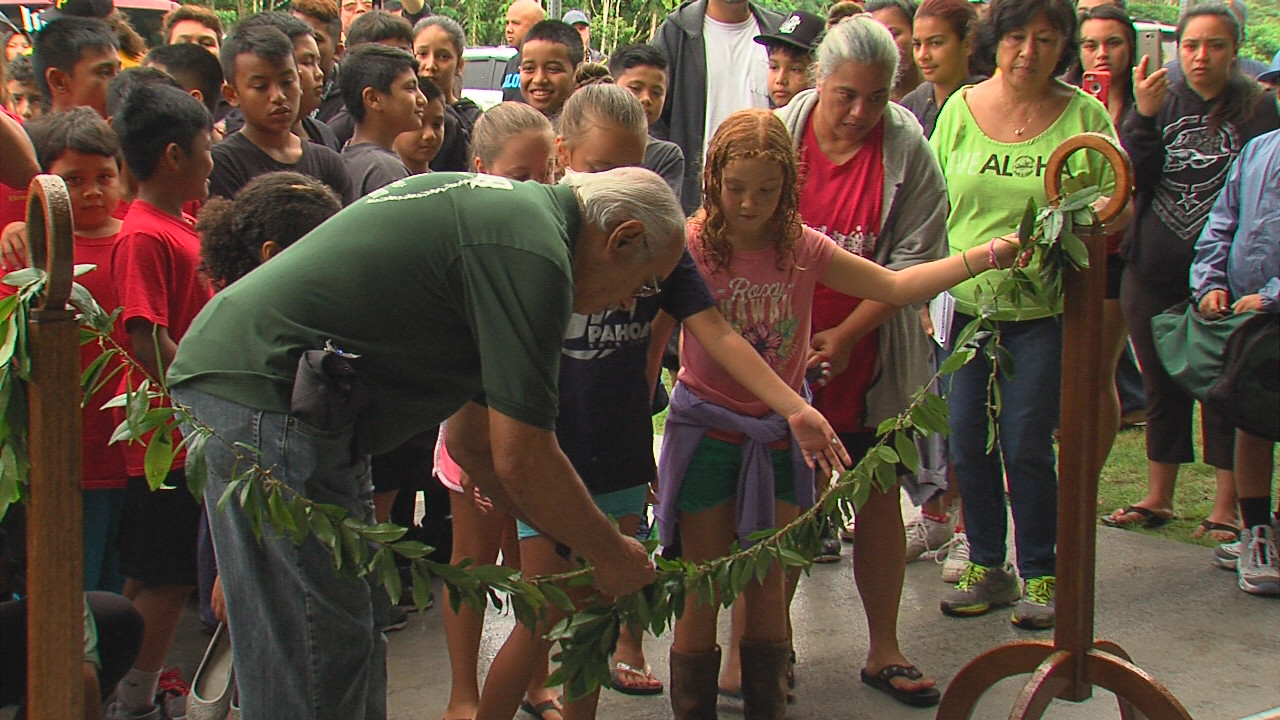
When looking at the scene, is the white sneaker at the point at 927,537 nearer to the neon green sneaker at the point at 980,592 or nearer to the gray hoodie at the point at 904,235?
the neon green sneaker at the point at 980,592

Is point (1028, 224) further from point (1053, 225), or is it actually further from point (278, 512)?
point (278, 512)

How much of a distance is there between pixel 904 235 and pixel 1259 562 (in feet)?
6.54

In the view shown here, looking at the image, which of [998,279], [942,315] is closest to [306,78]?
[942,315]

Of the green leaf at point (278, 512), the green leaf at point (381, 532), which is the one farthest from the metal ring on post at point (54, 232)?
the green leaf at point (381, 532)

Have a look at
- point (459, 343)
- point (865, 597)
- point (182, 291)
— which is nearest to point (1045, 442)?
point (865, 597)

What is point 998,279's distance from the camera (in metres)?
4.09

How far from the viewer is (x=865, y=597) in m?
3.78

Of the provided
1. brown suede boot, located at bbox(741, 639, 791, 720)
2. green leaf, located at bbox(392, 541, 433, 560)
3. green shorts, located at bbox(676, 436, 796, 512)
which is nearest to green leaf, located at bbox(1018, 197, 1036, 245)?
green shorts, located at bbox(676, 436, 796, 512)

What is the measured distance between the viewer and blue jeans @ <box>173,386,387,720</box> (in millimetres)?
2359

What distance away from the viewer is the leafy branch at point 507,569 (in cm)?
228

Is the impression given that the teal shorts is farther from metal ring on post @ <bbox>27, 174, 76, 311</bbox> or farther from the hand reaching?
metal ring on post @ <bbox>27, 174, 76, 311</bbox>

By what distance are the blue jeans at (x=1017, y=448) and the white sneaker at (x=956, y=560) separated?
22 cm

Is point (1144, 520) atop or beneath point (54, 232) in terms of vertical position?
beneath

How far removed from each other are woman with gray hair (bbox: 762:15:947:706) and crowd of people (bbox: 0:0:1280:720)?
12mm
